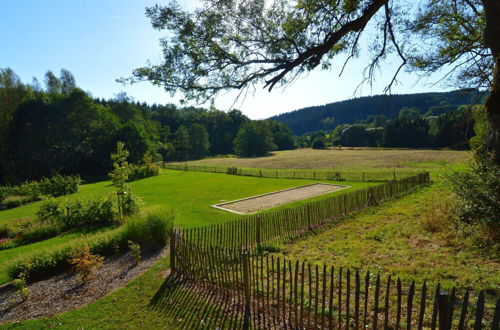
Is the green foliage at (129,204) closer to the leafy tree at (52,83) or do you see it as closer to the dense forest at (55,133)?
the dense forest at (55,133)

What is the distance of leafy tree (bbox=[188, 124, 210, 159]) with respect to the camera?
98.1m

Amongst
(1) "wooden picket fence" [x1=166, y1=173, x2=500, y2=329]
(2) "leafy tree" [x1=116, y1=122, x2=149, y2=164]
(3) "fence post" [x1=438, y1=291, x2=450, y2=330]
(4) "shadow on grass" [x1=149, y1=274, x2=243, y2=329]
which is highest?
(2) "leafy tree" [x1=116, y1=122, x2=149, y2=164]

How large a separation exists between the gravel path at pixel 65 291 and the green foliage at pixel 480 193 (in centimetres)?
1134

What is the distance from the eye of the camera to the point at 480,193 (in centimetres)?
852

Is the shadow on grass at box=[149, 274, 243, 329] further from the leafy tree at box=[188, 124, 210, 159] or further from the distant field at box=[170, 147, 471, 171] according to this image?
the leafy tree at box=[188, 124, 210, 159]

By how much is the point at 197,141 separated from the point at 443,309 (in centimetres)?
9839

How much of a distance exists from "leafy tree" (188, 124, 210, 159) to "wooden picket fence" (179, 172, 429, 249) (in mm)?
85942

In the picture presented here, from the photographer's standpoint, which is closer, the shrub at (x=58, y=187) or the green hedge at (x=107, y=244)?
the green hedge at (x=107, y=244)

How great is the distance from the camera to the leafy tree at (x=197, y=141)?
98062 mm

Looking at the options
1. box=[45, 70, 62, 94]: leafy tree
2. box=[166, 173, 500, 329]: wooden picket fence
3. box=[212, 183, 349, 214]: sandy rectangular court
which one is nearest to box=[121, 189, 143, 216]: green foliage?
box=[212, 183, 349, 214]: sandy rectangular court

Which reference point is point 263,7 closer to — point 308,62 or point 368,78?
point 308,62

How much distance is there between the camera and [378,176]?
29.7 metres

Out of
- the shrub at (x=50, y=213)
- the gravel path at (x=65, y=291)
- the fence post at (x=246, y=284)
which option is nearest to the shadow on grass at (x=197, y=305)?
the fence post at (x=246, y=284)

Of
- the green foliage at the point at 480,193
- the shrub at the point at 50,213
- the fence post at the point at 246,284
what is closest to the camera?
the fence post at the point at 246,284
